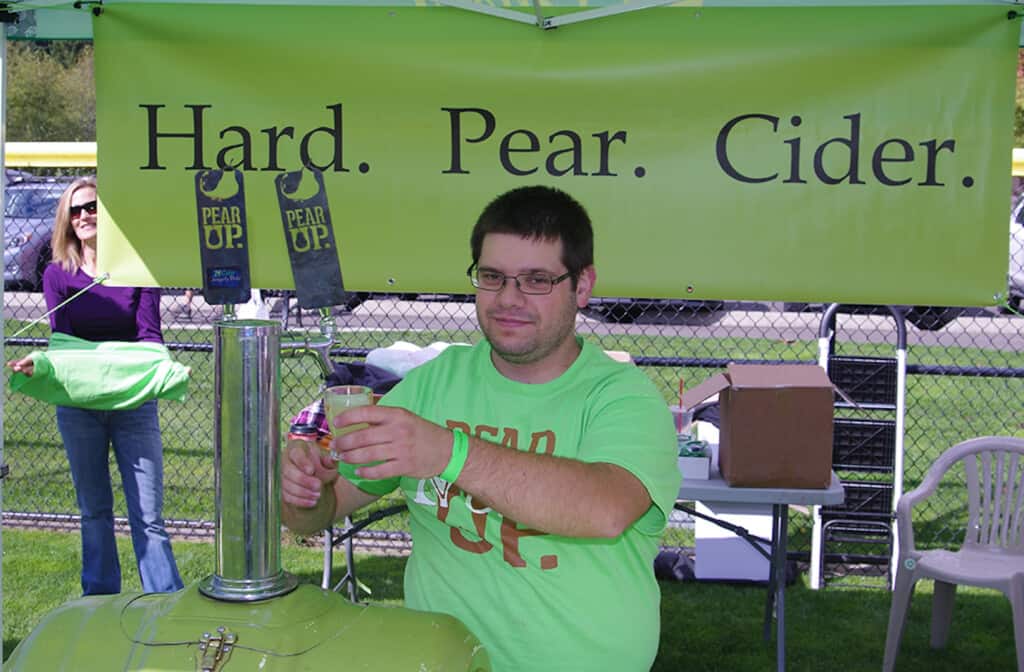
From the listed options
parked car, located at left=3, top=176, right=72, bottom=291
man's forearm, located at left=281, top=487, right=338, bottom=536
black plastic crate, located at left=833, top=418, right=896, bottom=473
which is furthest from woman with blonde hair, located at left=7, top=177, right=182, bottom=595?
parked car, located at left=3, top=176, right=72, bottom=291

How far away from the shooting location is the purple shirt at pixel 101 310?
450cm

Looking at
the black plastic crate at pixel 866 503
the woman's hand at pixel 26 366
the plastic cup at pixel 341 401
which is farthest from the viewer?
the black plastic crate at pixel 866 503

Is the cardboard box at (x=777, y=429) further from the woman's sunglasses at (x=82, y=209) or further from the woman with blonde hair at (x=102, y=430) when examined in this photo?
the woman's sunglasses at (x=82, y=209)

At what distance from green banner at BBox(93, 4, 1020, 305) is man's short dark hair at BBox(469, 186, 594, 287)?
1116 mm

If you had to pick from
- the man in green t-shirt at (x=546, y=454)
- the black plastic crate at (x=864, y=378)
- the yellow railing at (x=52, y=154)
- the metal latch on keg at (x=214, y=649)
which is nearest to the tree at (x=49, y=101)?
Result: the yellow railing at (x=52, y=154)

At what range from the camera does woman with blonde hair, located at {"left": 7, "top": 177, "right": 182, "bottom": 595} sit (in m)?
4.52

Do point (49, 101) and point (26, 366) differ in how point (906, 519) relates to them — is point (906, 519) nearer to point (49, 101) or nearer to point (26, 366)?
point (26, 366)

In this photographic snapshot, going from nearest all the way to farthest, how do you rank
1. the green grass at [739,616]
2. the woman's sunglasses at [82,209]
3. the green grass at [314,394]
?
1. the green grass at [739,616]
2. the woman's sunglasses at [82,209]
3. the green grass at [314,394]

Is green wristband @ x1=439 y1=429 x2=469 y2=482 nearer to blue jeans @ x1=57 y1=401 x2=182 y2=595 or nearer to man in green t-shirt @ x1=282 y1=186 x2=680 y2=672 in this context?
man in green t-shirt @ x1=282 y1=186 x2=680 y2=672

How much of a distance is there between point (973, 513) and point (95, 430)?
3.36 m

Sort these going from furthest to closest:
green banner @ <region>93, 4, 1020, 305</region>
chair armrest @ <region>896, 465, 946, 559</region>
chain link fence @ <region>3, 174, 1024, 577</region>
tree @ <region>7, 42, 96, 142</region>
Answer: tree @ <region>7, 42, 96, 142</region> < chain link fence @ <region>3, 174, 1024, 577</region> < chair armrest @ <region>896, 465, 946, 559</region> < green banner @ <region>93, 4, 1020, 305</region>

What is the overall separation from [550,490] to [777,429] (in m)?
2.19

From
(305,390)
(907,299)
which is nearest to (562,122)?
A: (907,299)

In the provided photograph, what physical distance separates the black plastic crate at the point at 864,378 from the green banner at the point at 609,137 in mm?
2121
